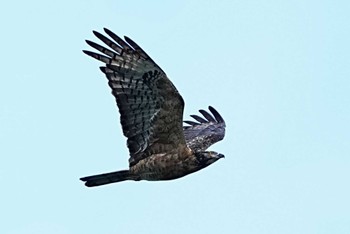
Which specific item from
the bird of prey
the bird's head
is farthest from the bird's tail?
the bird's head

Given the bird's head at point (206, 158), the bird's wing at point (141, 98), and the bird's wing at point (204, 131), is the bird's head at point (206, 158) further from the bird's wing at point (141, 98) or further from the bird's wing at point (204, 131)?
the bird's wing at point (204, 131)

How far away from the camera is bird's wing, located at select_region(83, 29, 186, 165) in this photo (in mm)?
16703

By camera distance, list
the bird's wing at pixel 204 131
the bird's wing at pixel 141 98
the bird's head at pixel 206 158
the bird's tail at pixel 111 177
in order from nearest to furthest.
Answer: the bird's wing at pixel 141 98
the bird's head at pixel 206 158
the bird's tail at pixel 111 177
the bird's wing at pixel 204 131

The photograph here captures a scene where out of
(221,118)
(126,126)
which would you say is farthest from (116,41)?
(221,118)

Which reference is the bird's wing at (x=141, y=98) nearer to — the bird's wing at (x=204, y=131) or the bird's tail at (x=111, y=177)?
the bird's tail at (x=111, y=177)

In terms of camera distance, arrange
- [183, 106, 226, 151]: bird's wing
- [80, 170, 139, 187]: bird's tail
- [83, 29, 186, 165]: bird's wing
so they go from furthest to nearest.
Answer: [183, 106, 226, 151]: bird's wing → [80, 170, 139, 187]: bird's tail → [83, 29, 186, 165]: bird's wing

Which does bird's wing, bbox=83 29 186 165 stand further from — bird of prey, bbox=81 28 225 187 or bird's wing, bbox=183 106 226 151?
bird's wing, bbox=183 106 226 151

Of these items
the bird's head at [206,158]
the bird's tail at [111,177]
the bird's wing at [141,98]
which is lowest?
the bird's tail at [111,177]

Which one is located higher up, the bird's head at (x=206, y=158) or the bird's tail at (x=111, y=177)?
the bird's head at (x=206, y=158)

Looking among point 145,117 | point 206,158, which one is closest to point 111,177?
point 145,117

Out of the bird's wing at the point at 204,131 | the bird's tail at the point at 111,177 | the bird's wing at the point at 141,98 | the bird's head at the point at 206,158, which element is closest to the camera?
the bird's wing at the point at 141,98

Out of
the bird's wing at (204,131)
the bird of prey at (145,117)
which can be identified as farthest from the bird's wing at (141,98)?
the bird's wing at (204,131)

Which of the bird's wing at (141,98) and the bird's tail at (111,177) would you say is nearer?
the bird's wing at (141,98)

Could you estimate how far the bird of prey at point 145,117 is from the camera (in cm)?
1673
